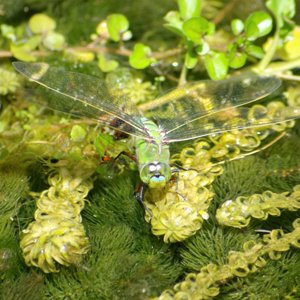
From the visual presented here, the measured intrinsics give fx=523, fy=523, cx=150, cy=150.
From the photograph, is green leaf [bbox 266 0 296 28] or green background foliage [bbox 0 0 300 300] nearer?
green background foliage [bbox 0 0 300 300]

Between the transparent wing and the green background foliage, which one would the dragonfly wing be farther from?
the green background foliage

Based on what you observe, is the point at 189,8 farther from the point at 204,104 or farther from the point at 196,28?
the point at 204,104

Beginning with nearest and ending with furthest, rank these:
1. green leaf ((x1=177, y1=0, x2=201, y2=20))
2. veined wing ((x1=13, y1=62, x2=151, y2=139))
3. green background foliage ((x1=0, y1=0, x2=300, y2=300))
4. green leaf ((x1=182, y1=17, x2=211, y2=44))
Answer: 1. green background foliage ((x1=0, y1=0, x2=300, y2=300))
2. veined wing ((x1=13, y1=62, x2=151, y2=139))
3. green leaf ((x1=182, y1=17, x2=211, y2=44))
4. green leaf ((x1=177, y1=0, x2=201, y2=20))

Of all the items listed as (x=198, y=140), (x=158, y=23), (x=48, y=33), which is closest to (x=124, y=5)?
(x=158, y=23)

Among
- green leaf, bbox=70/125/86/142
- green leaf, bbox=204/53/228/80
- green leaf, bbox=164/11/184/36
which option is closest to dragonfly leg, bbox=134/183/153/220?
green leaf, bbox=70/125/86/142

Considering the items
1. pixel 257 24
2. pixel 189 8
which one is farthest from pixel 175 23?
pixel 257 24

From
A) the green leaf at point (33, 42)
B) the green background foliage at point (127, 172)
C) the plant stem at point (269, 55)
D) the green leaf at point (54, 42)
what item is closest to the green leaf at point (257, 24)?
the green background foliage at point (127, 172)

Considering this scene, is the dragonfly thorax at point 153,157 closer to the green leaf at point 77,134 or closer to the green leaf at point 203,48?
the green leaf at point 77,134

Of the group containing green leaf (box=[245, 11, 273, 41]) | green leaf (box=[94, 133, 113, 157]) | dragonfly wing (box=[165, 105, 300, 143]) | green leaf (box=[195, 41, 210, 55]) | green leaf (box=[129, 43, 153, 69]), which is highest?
green leaf (box=[245, 11, 273, 41])
